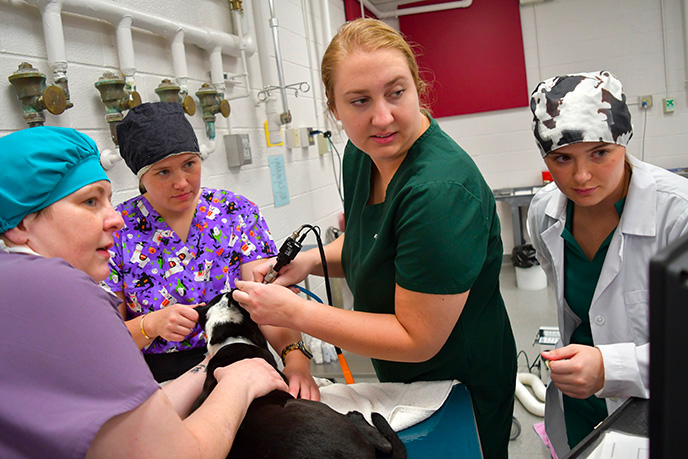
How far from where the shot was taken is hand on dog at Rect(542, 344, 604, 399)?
103 centimetres

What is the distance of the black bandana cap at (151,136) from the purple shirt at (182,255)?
190 millimetres

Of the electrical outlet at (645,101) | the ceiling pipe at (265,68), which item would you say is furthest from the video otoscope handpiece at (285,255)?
the electrical outlet at (645,101)

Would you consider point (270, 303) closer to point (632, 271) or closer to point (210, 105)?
point (632, 271)

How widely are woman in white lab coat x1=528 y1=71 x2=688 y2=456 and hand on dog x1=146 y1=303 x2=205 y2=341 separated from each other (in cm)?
88

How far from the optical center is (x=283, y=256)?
137 centimetres

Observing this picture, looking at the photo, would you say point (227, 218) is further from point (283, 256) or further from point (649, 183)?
point (649, 183)

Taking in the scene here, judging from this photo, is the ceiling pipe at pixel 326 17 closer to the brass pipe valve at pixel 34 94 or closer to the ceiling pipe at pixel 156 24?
the ceiling pipe at pixel 156 24

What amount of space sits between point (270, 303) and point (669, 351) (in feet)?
2.95

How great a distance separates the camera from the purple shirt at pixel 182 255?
146cm

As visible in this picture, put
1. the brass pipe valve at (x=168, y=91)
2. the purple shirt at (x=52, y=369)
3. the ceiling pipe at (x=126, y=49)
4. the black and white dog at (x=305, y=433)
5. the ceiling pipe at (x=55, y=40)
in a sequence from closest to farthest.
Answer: the purple shirt at (x=52, y=369) < the black and white dog at (x=305, y=433) < the ceiling pipe at (x=55, y=40) < the ceiling pipe at (x=126, y=49) < the brass pipe valve at (x=168, y=91)

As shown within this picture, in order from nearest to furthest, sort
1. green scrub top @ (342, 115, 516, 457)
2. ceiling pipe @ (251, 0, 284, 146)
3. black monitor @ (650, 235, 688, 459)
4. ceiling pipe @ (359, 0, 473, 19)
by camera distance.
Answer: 1. black monitor @ (650, 235, 688, 459)
2. green scrub top @ (342, 115, 516, 457)
3. ceiling pipe @ (251, 0, 284, 146)
4. ceiling pipe @ (359, 0, 473, 19)

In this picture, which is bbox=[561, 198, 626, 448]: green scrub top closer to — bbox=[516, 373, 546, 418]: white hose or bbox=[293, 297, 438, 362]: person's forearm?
bbox=[293, 297, 438, 362]: person's forearm

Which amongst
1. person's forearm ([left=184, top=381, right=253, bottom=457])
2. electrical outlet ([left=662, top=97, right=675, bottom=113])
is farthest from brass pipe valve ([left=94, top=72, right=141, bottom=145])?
electrical outlet ([left=662, top=97, right=675, bottom=113])

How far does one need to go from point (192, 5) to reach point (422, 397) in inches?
83.7
